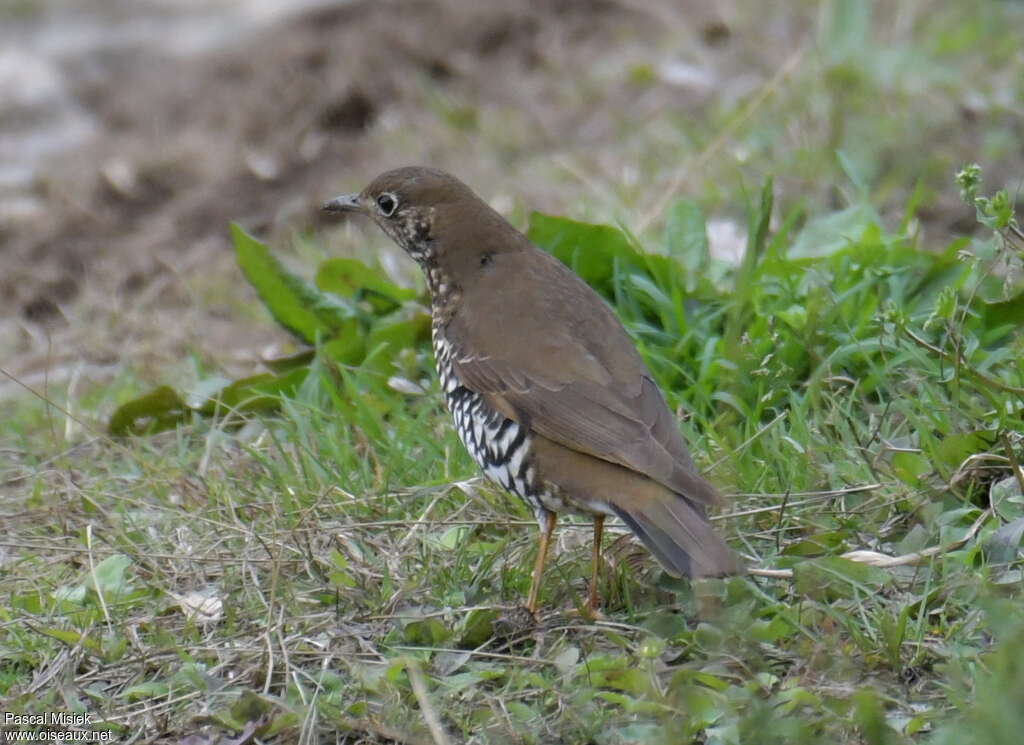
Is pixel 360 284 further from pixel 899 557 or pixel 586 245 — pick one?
pixel 899 557

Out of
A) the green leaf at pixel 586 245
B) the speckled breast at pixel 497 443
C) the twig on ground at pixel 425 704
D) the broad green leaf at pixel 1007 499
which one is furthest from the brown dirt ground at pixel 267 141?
the broad green leaf at pixel 1007 499

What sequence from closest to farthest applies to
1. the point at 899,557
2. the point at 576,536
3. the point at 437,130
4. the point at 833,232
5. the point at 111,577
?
the point at 899,557
the point at 111,577
the point at 576,536
the point at 833,232
the point at 437,130

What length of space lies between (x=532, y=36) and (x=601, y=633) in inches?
262

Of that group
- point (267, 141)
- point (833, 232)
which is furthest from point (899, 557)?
point (267, 141)

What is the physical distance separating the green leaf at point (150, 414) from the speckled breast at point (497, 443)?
60.8 inches

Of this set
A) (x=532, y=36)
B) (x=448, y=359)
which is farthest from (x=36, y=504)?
(x=532, y=36)

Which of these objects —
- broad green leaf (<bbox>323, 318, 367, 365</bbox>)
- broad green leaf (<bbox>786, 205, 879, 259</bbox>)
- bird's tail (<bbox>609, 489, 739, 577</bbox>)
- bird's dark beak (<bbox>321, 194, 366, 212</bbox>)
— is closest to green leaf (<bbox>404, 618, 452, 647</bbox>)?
bird's tail (<bbox>609, 489, 739, 577</bbox>)

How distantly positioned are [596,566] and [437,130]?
4.97 metres

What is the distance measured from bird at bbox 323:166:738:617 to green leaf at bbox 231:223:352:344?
0.86 m

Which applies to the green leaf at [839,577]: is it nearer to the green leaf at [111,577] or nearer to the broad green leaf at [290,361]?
the green leaf at [111,577]

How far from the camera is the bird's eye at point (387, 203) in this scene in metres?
5.21

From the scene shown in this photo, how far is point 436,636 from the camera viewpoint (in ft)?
13.5

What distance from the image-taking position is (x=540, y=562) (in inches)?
169

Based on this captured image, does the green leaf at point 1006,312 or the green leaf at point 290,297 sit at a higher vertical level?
the green leaf at point 1006,312
